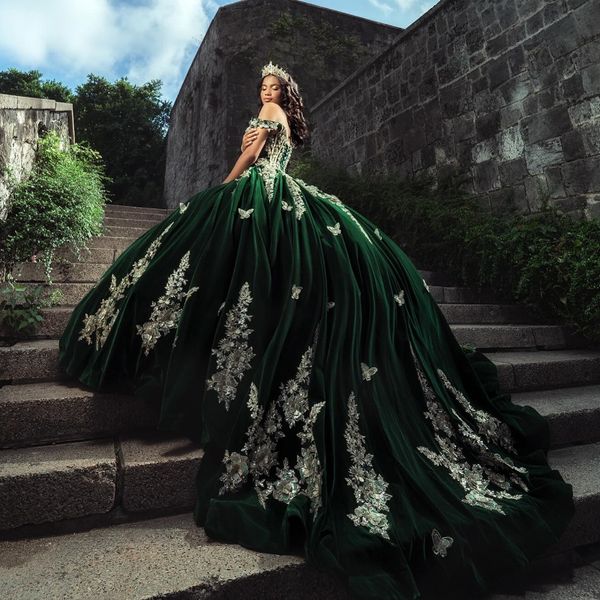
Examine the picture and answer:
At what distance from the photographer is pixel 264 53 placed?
923 centimetres

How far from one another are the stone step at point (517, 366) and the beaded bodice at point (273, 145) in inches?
56.3

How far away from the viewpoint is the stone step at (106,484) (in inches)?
49.6

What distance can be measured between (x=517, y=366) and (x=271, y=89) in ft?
7.03

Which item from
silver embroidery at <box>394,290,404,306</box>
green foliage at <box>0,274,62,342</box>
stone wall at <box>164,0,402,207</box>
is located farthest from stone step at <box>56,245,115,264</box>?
stone wall at <box>164,0,402,207</box>

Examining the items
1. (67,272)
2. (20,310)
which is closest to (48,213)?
(67,272)

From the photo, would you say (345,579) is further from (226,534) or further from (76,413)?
(76,413)

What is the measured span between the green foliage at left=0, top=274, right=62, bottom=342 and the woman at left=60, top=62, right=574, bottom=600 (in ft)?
1.51

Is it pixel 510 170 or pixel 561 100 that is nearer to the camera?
pixel 561 100

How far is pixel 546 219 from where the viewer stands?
11.6 feet

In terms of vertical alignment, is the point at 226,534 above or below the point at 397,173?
below

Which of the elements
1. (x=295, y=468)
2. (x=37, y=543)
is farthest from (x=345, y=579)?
(x=37, y=543)

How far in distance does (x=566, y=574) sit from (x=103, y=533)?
57.6 inches

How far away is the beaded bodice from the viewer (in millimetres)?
2379

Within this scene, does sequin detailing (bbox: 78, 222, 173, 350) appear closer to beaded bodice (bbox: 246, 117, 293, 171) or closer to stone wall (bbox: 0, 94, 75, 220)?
beaded bodice (bbox: 246, 117, 293, 171)
